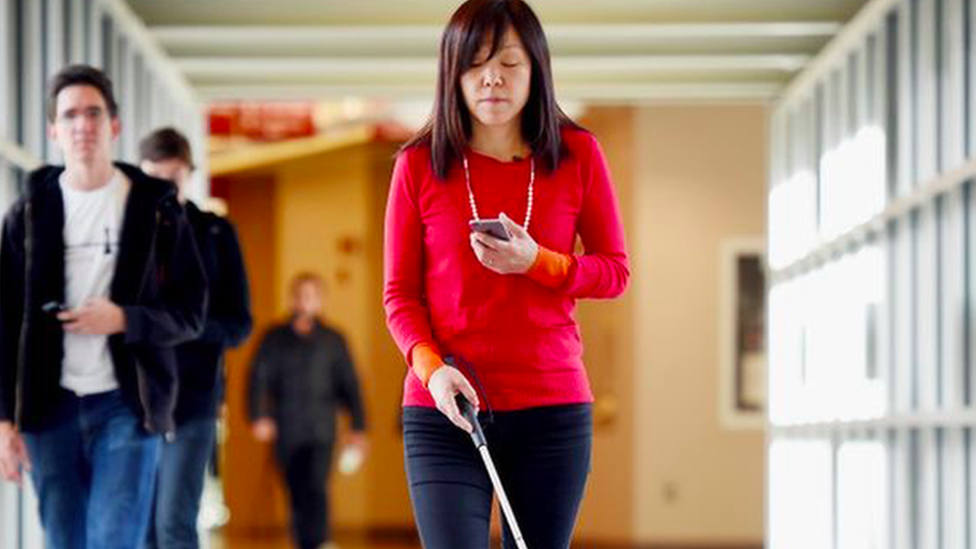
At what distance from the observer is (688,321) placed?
1370cm

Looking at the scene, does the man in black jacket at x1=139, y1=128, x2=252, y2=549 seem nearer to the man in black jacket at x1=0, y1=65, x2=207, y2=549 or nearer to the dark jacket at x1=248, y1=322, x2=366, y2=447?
the man in black jacket at x1=0, y1=65, x2=207, y2=549

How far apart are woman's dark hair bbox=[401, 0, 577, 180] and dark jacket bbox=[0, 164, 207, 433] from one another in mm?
1242

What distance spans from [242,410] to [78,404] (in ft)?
42.0

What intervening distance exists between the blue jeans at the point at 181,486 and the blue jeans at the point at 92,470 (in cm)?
113

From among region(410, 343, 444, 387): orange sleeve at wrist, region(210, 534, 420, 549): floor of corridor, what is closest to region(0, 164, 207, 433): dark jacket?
region(410, 343, 444, 387): orange sleeve at wrist

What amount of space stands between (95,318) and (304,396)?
20.6 feet

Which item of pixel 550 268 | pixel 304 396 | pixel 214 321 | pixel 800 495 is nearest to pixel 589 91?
pixel 800 495

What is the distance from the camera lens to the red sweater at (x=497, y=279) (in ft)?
10.9

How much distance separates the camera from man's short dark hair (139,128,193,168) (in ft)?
18.7

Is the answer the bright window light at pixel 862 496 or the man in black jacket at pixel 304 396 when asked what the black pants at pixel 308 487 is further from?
the bright window light at pixel 862 496

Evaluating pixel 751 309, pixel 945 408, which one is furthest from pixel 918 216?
pixel 751 309

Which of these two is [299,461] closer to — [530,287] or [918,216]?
[918,216]

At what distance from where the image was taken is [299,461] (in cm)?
1034

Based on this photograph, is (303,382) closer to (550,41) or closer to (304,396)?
(304,396)
